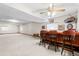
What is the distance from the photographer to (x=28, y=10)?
260 cm

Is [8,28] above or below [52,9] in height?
below

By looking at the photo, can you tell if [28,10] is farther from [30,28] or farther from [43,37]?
[43,37]

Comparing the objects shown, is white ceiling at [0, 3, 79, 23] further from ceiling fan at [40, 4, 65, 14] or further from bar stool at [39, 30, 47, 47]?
→ bar stool at [39, 30, 47, 47]

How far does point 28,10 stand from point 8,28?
0.79m

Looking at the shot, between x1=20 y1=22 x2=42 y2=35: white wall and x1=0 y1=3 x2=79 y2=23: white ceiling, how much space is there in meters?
0.13

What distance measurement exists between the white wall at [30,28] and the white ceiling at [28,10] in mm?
128

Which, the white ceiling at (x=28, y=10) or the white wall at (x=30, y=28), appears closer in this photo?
the white ceiling at (x=28, y=10)

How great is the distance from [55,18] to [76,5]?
2.13 ft

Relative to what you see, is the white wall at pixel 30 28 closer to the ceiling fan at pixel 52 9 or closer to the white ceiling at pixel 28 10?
the white ceiling at pixel 28 10

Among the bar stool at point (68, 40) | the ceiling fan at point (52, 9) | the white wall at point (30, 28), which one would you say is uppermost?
the ceiling fan at point (52, 9)

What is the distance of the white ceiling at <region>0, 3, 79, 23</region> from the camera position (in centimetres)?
233

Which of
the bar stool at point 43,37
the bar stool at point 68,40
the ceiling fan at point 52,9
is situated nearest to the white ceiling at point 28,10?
the ceiling fan at point 52,9

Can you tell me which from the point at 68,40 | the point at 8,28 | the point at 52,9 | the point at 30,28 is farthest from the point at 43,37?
the point at 8,28

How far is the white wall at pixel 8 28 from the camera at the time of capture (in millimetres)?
2405
